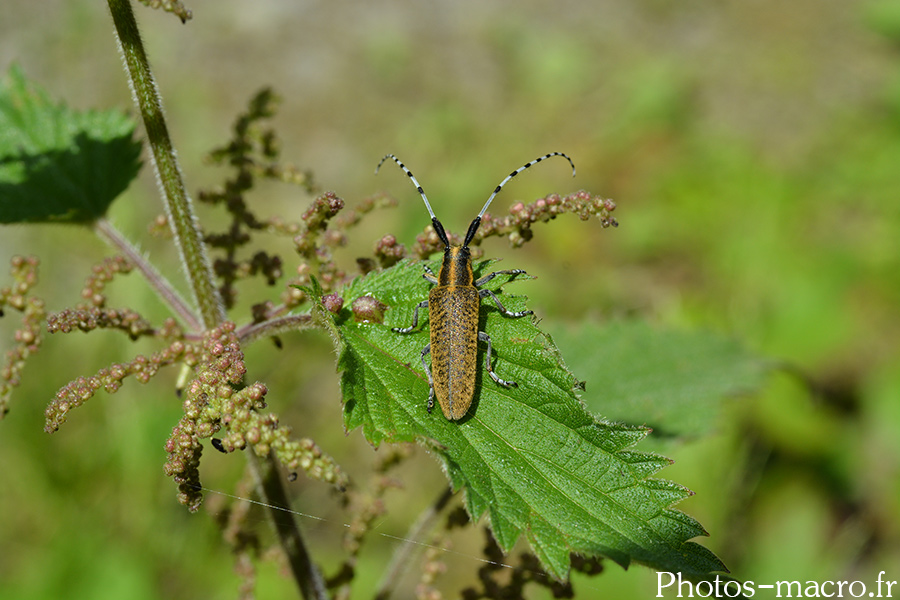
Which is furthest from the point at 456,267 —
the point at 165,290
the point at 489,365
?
the point at 165,290

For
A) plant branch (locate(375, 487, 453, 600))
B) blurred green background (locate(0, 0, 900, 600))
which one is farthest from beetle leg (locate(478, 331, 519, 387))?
blurred green background (locate(0, 0, 900, 600))

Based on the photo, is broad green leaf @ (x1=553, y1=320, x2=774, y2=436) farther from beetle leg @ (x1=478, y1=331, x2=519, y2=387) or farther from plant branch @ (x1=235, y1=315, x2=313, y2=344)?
plant branch @ (x1=235, y1=315, x2=313, y2=344)

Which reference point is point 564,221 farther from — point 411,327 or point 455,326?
point 411,327

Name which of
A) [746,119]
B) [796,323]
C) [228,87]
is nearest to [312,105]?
[228,87]

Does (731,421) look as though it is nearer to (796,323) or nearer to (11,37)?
(796,323)

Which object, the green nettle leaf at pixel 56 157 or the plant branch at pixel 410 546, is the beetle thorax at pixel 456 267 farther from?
the green nettle leaf at pixel 56 157
